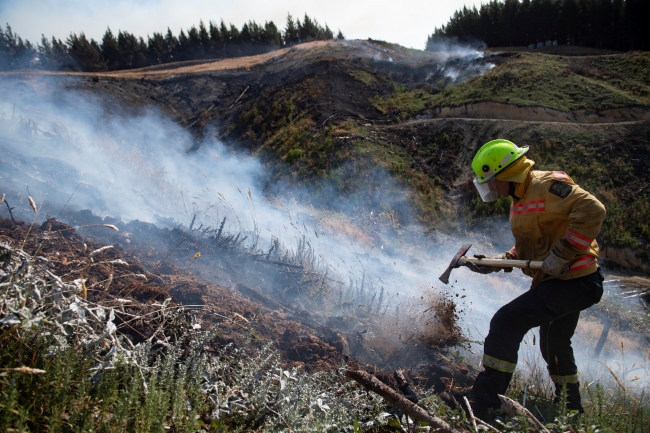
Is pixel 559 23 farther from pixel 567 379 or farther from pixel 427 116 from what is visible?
pixel 567 379

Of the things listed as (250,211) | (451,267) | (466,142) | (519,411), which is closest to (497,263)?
(451,267)

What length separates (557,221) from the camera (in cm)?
309

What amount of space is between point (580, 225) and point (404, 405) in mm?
1755

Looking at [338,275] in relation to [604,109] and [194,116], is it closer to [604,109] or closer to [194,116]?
[604,109]

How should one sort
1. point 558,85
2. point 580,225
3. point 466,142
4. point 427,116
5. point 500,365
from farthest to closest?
point 427,116
point 558,85
point 466,142
point 500,365
point 580,225

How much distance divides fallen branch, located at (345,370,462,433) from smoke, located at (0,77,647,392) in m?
2.73

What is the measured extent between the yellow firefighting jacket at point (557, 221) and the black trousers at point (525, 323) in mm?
103

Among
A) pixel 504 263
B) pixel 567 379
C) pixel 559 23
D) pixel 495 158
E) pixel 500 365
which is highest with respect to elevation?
pixel 559 23

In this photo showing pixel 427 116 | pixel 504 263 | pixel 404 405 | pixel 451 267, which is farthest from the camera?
pixel 427 116

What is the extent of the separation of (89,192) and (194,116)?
57.7ft

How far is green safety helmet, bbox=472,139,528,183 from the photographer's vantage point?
3.25 m

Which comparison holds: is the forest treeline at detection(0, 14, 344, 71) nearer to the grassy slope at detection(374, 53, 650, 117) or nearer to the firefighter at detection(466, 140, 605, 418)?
the grassy slope at detection(374, 53, 650, 117)

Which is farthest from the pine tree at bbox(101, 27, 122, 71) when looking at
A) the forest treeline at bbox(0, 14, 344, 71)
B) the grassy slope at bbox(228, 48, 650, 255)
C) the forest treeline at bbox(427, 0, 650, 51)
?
the forest treeline at bbox(427, 0, 650, 51)

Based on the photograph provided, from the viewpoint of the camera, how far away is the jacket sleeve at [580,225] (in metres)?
2.79
